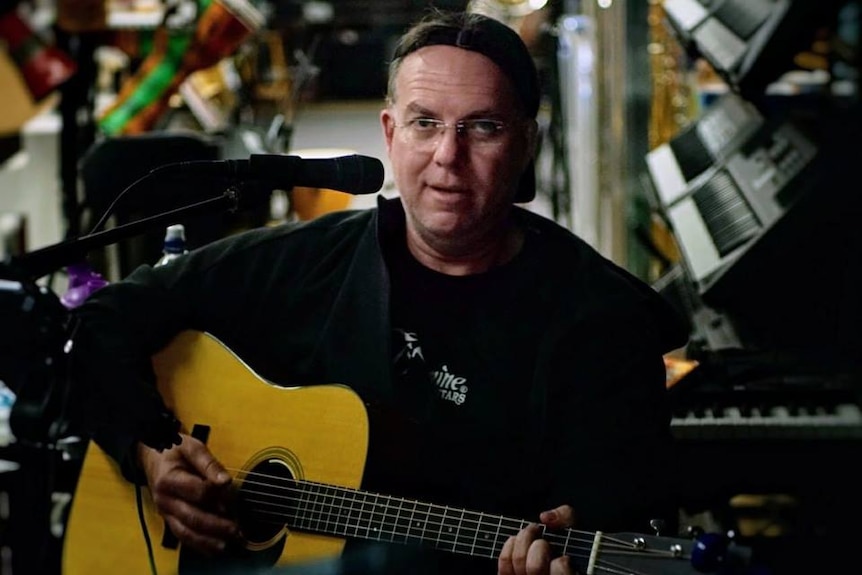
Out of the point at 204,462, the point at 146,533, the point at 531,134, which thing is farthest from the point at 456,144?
the point at 146,533

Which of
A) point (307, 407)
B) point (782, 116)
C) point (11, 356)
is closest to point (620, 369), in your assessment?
point (307, 407)

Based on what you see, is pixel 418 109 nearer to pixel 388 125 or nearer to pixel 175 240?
pixel 388 125

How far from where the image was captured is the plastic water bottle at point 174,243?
214 centimetres

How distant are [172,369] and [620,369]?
77 centimetres

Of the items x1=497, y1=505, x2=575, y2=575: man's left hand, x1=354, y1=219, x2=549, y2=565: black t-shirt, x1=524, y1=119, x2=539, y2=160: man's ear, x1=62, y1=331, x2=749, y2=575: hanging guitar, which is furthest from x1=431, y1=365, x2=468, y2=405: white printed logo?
x1=524, y1=119, x2=539, y2=160: man's ear

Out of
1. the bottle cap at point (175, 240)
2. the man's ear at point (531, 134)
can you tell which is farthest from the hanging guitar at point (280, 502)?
the man's ear at point (531, 134)

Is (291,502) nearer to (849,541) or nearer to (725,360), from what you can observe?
(725,360)

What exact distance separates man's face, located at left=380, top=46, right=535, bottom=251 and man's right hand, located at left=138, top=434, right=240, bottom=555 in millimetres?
533

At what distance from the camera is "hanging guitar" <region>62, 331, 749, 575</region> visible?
161 cm

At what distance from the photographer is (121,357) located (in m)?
1.84

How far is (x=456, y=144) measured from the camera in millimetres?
1741

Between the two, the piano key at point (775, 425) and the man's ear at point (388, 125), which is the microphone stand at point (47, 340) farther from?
the piano key at point (775, 425)

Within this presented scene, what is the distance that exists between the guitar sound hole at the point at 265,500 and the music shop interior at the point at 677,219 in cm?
25

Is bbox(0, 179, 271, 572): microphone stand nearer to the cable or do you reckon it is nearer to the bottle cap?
the cable
